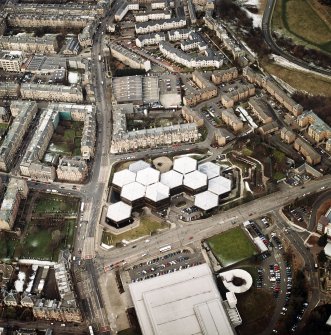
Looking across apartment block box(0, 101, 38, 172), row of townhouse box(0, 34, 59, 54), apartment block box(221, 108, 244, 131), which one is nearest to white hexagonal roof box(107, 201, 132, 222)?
apartment block box(0, 101, 38, 172)

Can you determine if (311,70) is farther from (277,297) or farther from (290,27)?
(277,297)

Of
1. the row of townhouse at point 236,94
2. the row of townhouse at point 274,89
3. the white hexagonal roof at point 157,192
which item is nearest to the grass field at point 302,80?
the row of townhouse at point 274,89

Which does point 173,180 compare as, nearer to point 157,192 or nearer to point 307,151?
point 157,192

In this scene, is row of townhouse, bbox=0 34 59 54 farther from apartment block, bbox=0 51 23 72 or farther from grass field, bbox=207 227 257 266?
grass field, bbox=207 227 257 266

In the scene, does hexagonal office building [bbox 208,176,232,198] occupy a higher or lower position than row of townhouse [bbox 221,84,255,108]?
lower

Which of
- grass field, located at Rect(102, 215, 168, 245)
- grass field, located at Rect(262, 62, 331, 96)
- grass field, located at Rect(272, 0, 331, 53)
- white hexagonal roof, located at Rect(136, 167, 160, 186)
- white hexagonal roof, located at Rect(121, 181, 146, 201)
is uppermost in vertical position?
grass field, located at Rect(272, 0, 331, 53)

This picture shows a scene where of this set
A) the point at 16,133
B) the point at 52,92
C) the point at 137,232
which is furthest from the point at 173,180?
the point at 52,92
